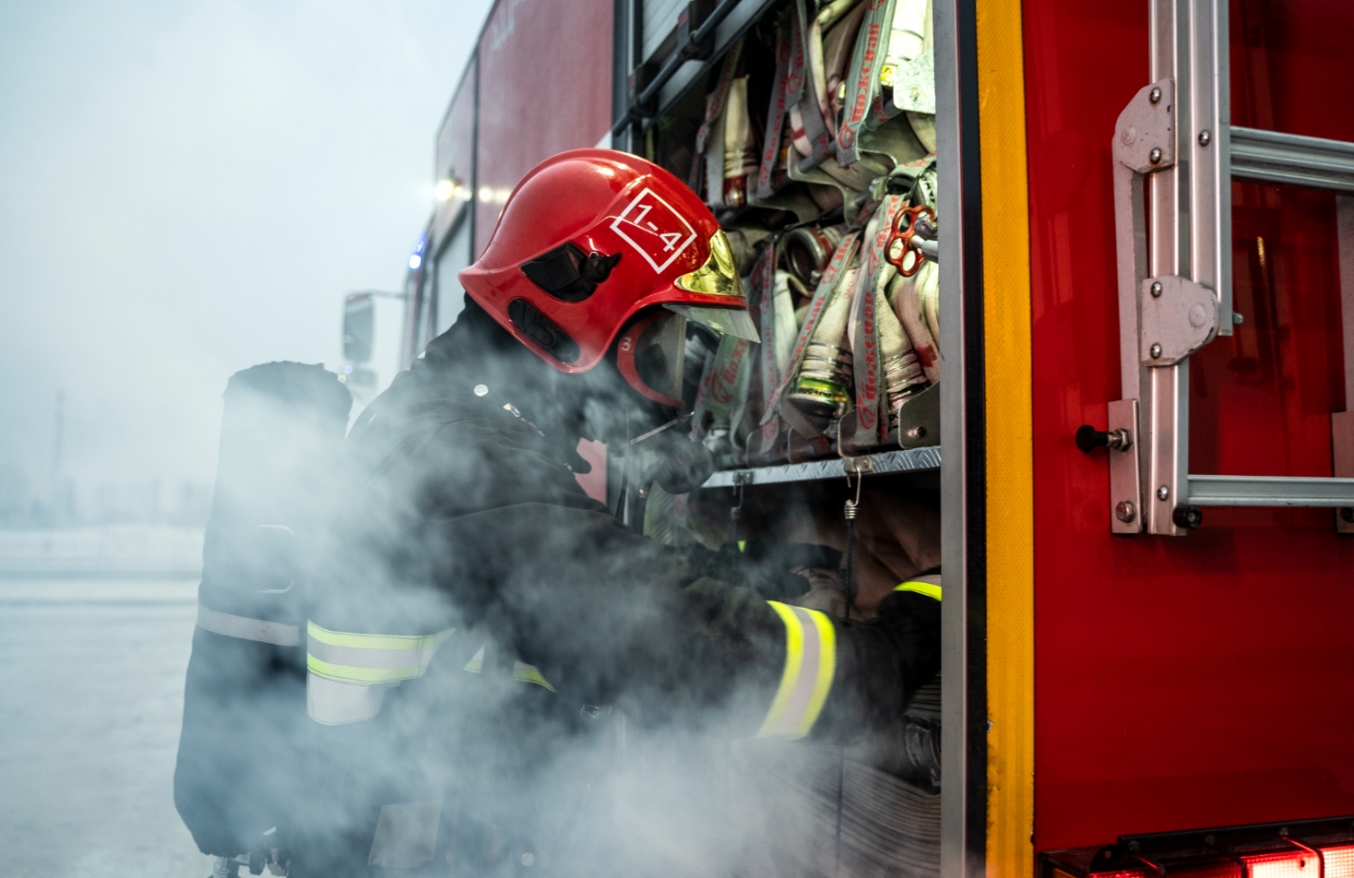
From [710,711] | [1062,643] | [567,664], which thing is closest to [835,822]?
[710,711]

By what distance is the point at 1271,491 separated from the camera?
1.06 meters

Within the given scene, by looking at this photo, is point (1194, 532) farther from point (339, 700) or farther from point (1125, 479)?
point (339, 700)

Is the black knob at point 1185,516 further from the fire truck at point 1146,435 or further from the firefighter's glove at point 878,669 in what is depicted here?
the firefighter's glove at point 878,669

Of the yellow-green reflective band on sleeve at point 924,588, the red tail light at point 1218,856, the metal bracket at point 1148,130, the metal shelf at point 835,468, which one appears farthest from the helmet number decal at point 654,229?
the red tail light at point 1218,856

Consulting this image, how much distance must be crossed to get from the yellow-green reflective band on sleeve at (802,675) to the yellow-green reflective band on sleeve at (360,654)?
0.64 metres

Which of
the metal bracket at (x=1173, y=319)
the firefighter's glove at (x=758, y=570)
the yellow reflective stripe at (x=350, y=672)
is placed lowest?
the yellow reflective stripe at (x=350, y=672)

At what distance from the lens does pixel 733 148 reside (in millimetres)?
2656

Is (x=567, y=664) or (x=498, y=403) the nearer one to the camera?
(x=567, y=664)

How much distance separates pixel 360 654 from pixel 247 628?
0.41 m

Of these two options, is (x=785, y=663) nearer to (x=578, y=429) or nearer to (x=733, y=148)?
(x=578, y=429)

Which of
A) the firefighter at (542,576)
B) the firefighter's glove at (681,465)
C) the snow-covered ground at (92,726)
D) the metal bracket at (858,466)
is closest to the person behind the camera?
the firefighter at (542,576)

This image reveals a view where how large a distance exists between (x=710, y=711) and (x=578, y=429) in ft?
2.66

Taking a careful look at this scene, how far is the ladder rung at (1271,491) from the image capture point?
103 centimetres

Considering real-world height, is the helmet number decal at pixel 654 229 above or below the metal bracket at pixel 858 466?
above
